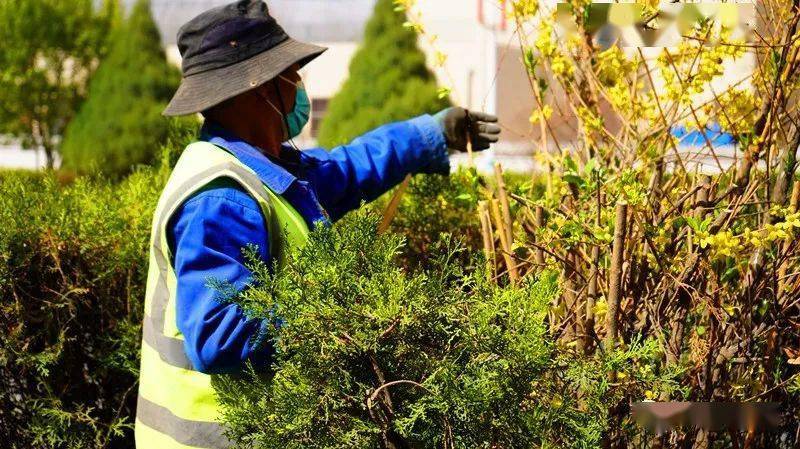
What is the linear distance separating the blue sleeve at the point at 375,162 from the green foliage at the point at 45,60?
19991 millimetres

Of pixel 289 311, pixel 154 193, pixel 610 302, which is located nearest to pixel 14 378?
pixel 154 193

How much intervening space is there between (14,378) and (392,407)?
5.57ft

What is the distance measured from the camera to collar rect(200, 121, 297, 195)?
2535 millimetres

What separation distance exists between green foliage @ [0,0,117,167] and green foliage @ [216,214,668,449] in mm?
21177

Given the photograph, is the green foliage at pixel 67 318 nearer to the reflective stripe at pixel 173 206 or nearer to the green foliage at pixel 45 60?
the reflective stripe at pixel 173 206

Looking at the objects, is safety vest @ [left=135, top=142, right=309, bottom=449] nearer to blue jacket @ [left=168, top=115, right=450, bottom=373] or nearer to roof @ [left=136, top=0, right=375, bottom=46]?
blue jacket @ [left=168, top=115, right=450, bottom=373]

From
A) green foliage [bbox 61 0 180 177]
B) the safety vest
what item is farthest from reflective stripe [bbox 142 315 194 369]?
green foliage [bbox 61 0 180 177]

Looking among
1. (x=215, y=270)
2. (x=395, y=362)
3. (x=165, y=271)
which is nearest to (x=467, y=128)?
(x=165, y=271)

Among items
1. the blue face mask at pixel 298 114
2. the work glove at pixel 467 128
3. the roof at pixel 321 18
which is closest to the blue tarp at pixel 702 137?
the work glove at pixel 467 128

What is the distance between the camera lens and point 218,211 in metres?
2.36

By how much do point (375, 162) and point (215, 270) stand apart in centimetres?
105

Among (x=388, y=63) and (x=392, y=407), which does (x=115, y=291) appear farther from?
(x=388, y=63)

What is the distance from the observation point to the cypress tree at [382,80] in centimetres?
1534

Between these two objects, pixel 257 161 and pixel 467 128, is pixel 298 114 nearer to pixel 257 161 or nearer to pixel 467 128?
pixel 257 161
